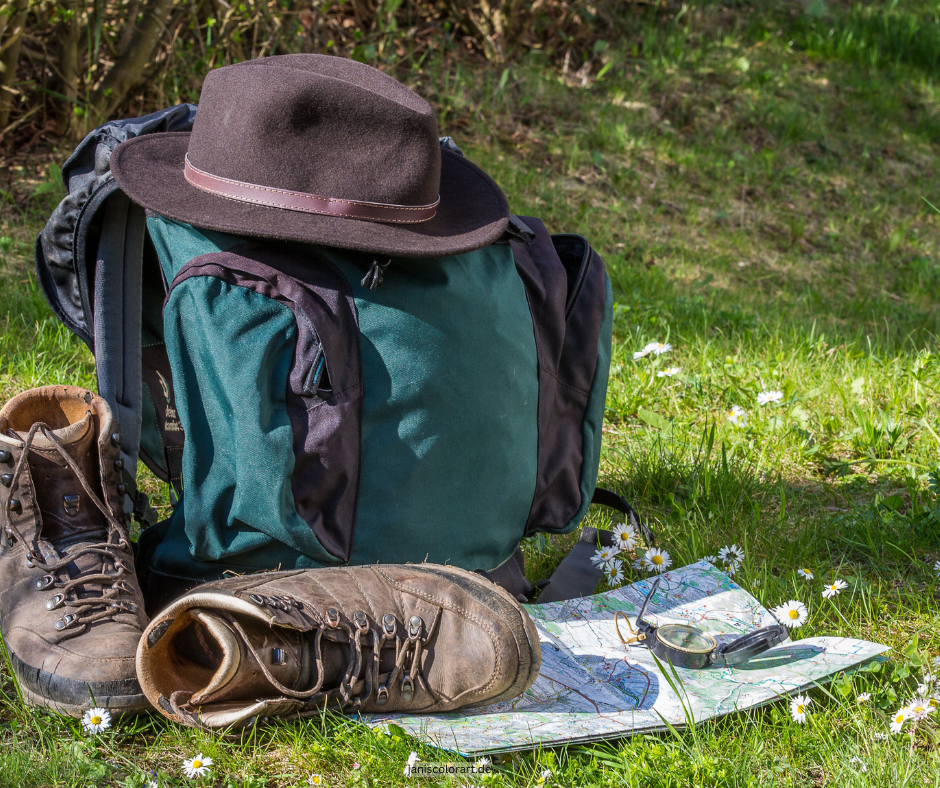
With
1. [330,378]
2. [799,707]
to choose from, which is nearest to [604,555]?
[799,707]

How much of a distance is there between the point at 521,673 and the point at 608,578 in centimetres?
64

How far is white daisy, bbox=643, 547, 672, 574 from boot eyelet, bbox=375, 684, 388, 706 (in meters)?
0.83

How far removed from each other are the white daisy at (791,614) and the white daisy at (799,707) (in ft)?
0.86

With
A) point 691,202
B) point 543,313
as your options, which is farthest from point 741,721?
point 691,202

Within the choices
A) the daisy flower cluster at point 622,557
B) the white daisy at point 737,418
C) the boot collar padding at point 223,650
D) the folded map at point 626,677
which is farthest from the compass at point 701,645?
the white daisy at point 737,418

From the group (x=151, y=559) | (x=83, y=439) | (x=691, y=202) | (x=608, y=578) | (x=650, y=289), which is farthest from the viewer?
(x=691, y=202)

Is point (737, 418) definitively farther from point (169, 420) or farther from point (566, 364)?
point (169, 420)

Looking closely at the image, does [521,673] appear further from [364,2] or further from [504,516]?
[364,2]

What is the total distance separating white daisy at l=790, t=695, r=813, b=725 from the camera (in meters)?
1.69

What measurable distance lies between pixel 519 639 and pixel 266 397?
2.11ft

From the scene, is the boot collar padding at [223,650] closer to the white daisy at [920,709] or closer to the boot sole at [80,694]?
the boot sole at [80,694]

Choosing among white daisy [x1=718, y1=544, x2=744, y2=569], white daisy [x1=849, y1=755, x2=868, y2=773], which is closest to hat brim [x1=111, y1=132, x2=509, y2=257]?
white daisy [x1=718, y1=544, x2=744, y2=569]

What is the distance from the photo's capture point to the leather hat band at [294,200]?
1.75 meters

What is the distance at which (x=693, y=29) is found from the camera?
6.04 meters
